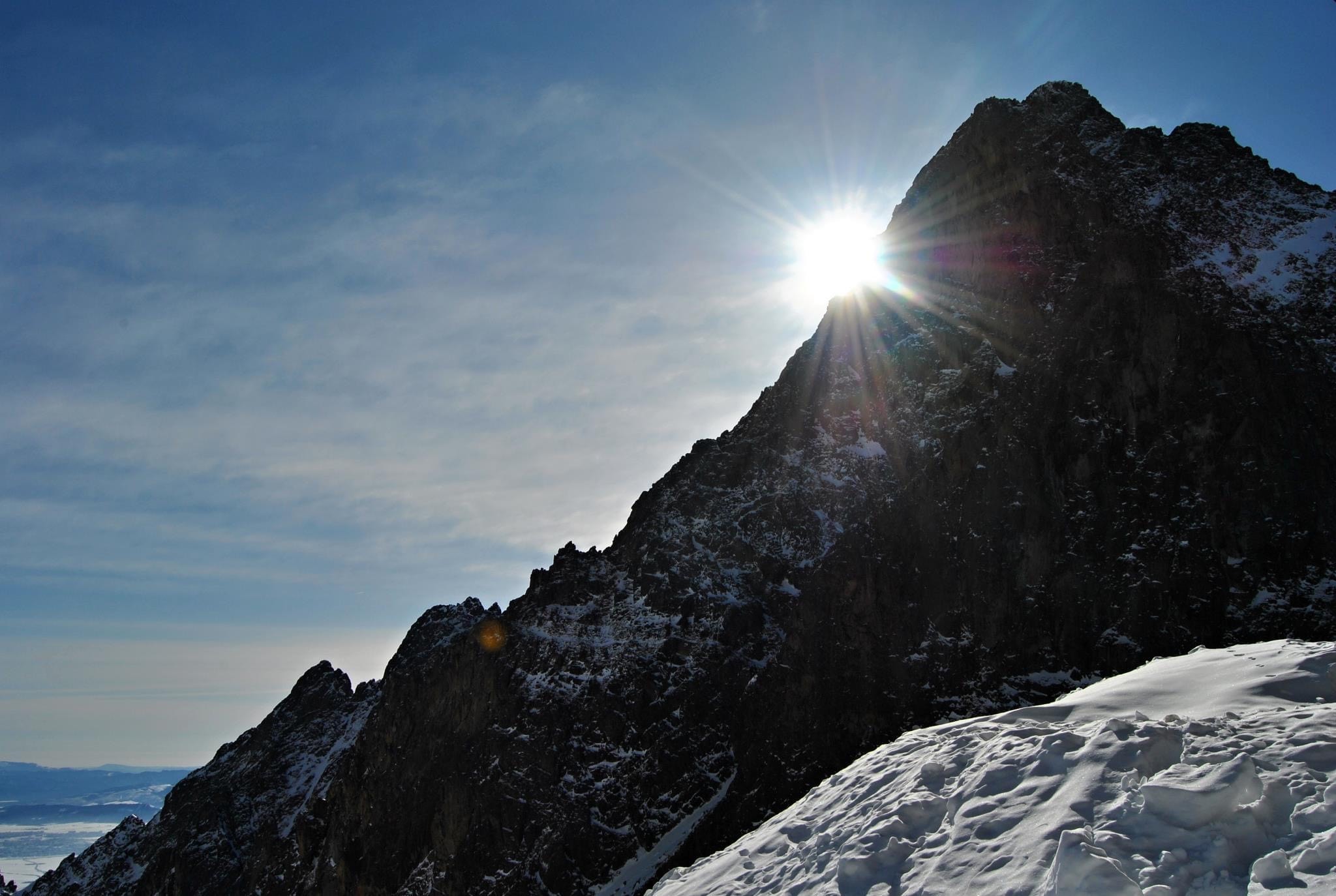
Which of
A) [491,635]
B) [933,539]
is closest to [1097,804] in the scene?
[933,539]

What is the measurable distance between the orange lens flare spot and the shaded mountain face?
0.49m

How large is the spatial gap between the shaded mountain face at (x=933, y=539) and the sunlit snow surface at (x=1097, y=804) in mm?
56224

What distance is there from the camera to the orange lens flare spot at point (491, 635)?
91.1 metres

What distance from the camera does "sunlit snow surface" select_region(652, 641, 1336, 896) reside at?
9344mm

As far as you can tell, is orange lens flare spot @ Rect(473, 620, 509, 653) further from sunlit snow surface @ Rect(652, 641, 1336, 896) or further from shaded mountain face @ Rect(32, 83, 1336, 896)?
sunlit snow surface @ Rect(652, 641, 1336, 896)

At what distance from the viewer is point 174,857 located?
378 ft

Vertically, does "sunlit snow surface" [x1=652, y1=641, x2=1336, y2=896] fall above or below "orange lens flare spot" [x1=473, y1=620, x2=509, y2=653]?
below

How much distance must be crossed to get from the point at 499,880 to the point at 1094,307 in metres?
68.4

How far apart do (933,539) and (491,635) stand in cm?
4346

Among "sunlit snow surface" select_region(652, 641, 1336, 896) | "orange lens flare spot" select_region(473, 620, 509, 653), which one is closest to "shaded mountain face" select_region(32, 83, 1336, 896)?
"orange lens flare spot" select_region(473, 620, 509, 653)

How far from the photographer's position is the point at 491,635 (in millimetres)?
92375

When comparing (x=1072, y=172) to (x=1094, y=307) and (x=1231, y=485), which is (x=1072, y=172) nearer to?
(x=1094, y=307)

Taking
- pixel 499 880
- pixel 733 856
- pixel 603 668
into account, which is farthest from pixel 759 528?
pixel 733 856

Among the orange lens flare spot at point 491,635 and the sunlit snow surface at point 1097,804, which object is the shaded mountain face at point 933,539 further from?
the sunlit snow surface at point 1097,804
